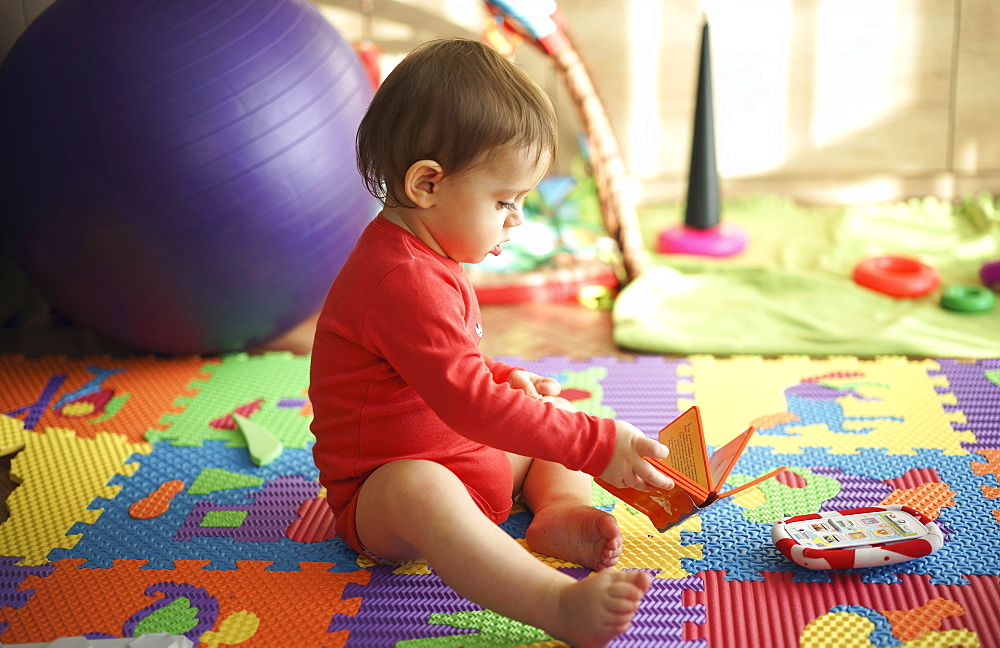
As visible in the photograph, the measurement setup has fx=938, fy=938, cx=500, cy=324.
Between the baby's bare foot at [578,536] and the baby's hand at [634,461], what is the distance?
6 cm

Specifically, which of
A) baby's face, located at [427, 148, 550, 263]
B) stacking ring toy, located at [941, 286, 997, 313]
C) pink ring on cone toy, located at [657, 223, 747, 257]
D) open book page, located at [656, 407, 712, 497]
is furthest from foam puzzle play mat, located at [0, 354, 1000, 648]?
pink ring on cone toy, located at [657, 223, 747, 257]

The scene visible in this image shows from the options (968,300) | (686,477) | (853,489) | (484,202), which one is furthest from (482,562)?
(968,300)

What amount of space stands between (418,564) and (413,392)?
8.6 inches

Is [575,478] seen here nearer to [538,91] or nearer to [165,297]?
[538,91]

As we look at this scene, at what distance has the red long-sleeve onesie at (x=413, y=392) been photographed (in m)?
0.97

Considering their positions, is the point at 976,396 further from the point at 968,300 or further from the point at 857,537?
the point at 857,537

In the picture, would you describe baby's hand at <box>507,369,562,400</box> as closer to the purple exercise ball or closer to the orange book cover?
the orange book cover

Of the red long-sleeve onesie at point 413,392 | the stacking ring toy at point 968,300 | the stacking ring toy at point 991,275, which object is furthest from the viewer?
the stacking ring toy at point 991,275

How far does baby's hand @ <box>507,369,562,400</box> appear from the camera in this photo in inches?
45.3

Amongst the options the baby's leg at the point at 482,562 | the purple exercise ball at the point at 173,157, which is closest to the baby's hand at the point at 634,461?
the baby's leg at the point at 482,562

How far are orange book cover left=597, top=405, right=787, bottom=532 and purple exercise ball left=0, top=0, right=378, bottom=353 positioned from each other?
78 cm

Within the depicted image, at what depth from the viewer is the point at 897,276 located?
6.29 feet

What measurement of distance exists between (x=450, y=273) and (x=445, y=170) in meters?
0.12

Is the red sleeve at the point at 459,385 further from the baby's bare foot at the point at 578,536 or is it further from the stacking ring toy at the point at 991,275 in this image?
the stacking ring toy at the point at 991,275
